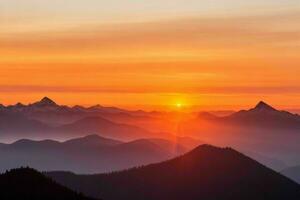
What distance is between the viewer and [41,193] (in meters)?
146

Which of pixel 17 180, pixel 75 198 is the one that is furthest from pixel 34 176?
pixel 75 198

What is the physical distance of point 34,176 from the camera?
155375 mm

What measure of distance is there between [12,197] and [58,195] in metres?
11.5

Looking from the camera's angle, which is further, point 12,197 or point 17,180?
point 17,180

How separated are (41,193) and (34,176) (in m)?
10.2

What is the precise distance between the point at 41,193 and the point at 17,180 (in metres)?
8.37

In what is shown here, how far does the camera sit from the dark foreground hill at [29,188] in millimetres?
140375

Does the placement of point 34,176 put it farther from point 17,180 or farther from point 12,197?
point 12,197

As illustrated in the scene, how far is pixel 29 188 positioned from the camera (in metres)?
A: 148

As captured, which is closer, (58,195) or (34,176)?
(58,195)

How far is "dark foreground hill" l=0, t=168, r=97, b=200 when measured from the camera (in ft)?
461

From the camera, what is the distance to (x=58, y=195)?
145 meters

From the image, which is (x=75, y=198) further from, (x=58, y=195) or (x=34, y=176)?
(x=34, y=176)

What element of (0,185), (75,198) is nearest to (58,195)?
(75,198)
